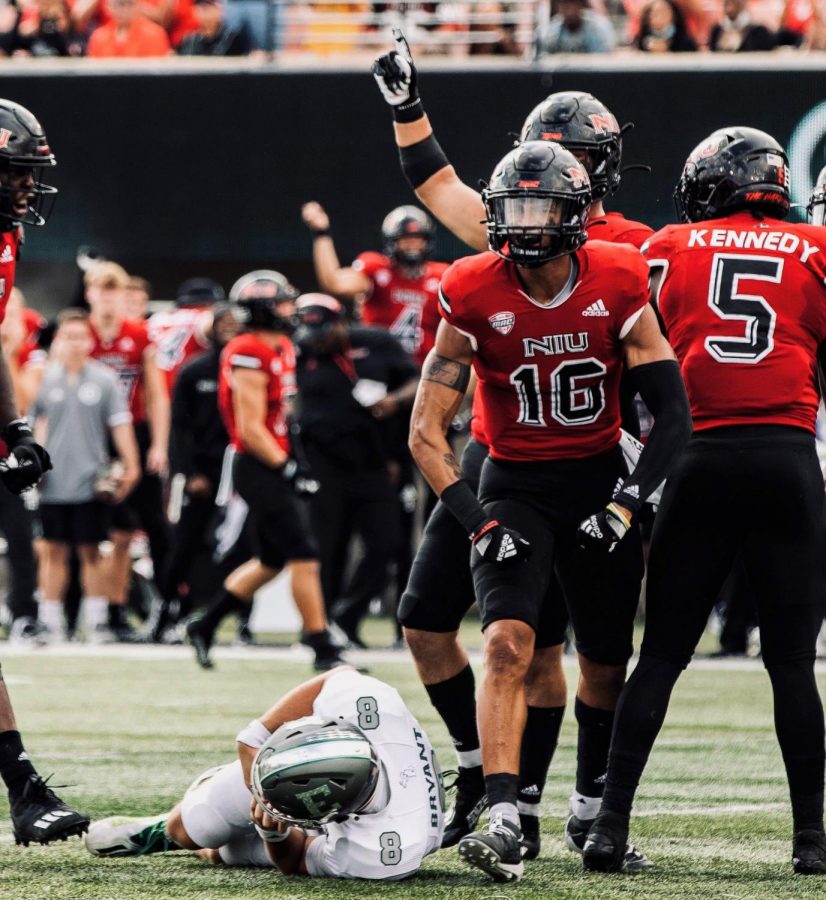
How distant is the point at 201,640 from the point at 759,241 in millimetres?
5908

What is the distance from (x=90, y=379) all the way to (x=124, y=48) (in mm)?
4404

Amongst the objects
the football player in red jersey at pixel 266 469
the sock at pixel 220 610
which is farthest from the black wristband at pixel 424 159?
the sock at pixel 220 610

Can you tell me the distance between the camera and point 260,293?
1007 cm

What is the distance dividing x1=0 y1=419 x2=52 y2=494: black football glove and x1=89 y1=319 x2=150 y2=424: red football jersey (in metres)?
7.23

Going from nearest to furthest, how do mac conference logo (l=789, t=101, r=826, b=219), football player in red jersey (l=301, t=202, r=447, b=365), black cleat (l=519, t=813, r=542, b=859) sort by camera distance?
1. black cleat (l=519, t=813, r=542, b=859)
2. football player in red jersey (l=301, t=202, r=447, b=365)
3. mac conference logo (l=789, t=101, r=826, b=219)

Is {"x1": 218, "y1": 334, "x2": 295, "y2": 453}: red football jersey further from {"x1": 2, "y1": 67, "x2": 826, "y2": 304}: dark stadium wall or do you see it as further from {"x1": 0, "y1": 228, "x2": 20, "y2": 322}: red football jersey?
{"x1": 2, "y1": 67, "x2": 826, "y2": 304}: dark stadium wall

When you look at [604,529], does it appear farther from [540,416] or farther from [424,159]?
[424,159]

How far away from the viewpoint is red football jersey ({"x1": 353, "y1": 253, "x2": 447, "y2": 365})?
11336 mm

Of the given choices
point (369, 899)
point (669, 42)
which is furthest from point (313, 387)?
point (369, 899)

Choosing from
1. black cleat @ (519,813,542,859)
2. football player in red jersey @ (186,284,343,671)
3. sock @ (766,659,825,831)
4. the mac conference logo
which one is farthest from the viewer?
the mac conference logo

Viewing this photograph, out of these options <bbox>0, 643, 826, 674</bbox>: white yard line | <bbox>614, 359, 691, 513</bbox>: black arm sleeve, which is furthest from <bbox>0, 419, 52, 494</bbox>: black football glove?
<bbox>0, 643, 826, 674</bbox>: white yard line

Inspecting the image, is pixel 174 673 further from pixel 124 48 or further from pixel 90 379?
pixel 124 48

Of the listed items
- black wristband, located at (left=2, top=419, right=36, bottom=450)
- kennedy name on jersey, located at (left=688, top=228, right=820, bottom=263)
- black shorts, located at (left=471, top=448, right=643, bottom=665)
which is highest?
kennedy name on jersey, located at (left=688, top=228, right=820, bottom=263)

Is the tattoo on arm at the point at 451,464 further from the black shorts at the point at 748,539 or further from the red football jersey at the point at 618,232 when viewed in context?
the red football jersey at the point at 618,232
